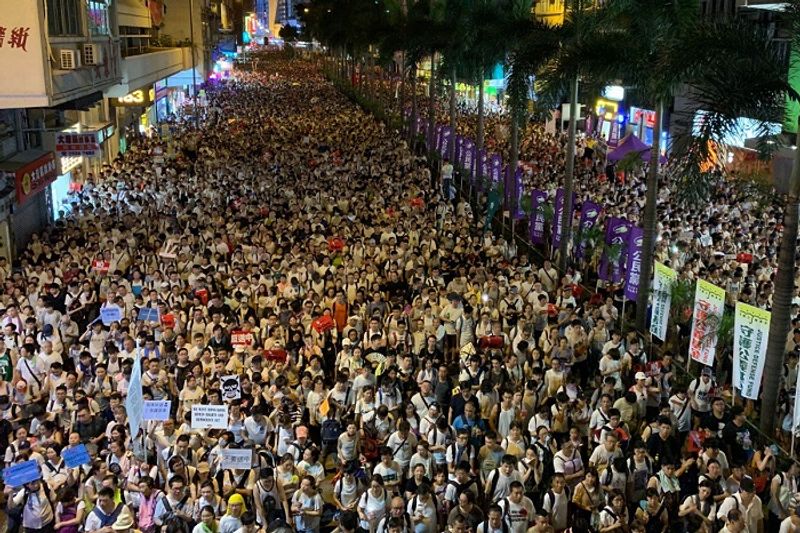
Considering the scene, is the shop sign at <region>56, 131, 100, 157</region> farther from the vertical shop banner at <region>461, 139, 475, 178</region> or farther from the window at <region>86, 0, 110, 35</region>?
the vertical shop banner at <region>461, 139, 475, 178</region>

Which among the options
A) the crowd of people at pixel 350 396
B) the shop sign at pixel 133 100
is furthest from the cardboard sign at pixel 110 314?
the shop sign at pixel 133 100

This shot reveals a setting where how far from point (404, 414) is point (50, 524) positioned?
3589 millimetres

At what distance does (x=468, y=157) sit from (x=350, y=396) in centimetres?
2004

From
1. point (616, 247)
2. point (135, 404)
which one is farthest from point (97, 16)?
point (135, 404)

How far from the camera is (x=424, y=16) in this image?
115 feet

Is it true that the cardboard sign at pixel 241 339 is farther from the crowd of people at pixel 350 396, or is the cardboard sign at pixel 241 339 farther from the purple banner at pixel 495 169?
the purple banner at pixel 495 169

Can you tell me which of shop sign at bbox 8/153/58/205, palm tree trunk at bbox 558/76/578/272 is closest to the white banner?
palm tree trunk at bbox 558/76/578/272

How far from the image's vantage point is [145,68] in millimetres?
32562

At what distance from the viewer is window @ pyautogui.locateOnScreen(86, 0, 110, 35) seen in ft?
73.9

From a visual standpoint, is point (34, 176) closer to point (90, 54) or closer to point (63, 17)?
point (90, 54)

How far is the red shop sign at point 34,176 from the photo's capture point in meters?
18.3

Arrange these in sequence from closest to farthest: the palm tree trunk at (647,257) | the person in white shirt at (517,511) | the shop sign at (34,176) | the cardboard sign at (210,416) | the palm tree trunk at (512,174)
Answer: the person in white shirt at (517,511), the cardboard sign at (210,416), the palm tree trunk at (647,257), the shop sign at (34,176), the palm tree trunk at (512,174)

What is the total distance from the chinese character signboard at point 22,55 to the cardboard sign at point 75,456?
8.12 meters

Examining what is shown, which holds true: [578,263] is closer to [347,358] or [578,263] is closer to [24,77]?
[347,358]
